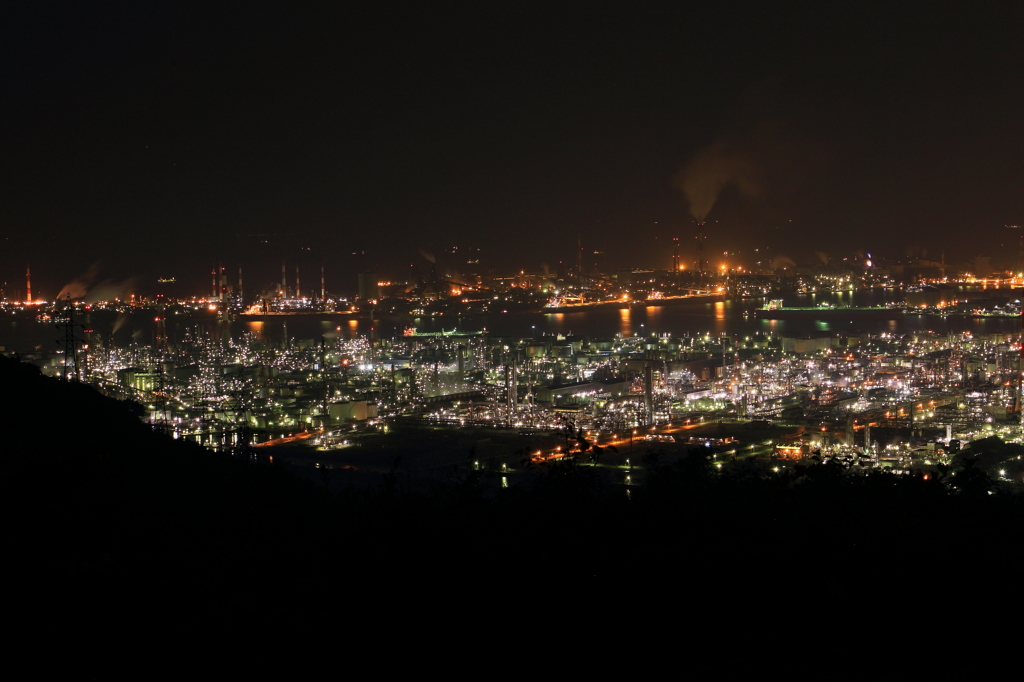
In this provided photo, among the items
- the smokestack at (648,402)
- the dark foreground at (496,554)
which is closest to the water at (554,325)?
the smokestack at (648,402)

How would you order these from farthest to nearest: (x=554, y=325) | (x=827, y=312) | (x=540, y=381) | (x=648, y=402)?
(x=827, y=312)
(x=554, y=325)
(x=540, y=381)
(x=648, y=402)

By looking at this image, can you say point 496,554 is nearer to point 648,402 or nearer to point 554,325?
point 648,402

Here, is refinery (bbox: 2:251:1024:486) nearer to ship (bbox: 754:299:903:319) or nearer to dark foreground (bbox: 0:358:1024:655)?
ship (bbox: 754:299:903:319)

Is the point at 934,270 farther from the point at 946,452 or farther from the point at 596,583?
the point at 596,583

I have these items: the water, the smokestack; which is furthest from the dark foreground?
the water

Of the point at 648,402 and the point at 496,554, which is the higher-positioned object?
the point at 496,554

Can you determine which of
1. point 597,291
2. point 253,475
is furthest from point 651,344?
point 253,475

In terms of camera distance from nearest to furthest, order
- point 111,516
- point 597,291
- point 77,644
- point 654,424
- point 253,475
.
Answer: point 77,644
point 111,516
point 253,475
point 654,424
point 597,291

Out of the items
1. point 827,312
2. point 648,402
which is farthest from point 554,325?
point 648,402
